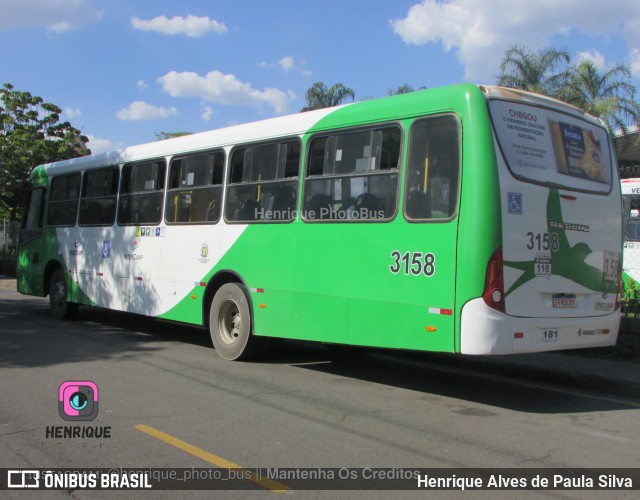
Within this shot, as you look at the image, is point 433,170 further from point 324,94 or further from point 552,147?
point 324,94

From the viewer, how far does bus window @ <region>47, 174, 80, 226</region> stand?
13000mm

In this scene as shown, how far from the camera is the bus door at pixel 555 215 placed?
6.38 m

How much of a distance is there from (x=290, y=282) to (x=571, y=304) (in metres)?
3.41

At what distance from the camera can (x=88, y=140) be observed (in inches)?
1389

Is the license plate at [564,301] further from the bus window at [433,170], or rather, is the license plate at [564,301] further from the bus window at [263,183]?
the bus window at [263,183]

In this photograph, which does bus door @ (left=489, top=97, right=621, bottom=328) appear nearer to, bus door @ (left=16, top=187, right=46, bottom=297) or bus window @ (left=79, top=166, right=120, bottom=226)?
bus window @ (left=79, top=166, right=120, bottom=226)

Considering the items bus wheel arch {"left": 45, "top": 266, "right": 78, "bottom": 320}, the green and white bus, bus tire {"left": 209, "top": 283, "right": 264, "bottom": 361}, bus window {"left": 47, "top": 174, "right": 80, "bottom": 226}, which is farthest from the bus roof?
bus wheel arch {"left": 45, "top": 266, "right": 78, "bottom": 320}

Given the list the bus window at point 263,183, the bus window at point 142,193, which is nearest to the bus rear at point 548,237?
the bus window at point 263,183

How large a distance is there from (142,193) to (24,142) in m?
23.2

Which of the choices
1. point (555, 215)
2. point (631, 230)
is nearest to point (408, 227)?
point (555, 215)

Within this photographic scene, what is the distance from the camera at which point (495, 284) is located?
6.19 m

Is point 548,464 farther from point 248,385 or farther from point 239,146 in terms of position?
point 239,146

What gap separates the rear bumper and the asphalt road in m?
0.74

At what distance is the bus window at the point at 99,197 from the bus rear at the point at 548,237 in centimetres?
783
